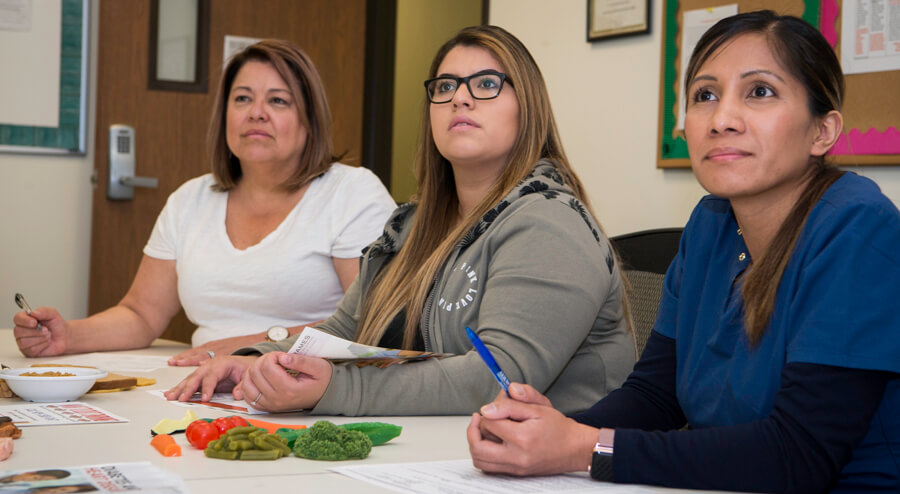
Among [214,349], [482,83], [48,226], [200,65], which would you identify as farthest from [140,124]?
[482,83]

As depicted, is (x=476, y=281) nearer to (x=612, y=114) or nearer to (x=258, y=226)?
(x=258, y=226)

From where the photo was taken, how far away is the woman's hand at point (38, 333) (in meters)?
2.11

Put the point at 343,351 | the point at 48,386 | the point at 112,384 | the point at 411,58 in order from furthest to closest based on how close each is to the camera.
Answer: the point at 411,58 → the point at 112,384 → the point at 48,386 → the point at 343,351

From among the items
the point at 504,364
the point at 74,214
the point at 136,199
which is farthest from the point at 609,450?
the point at 74,214

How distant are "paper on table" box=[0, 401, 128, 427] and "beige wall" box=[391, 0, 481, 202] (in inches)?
114

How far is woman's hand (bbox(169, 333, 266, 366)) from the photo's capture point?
2027 millimetres

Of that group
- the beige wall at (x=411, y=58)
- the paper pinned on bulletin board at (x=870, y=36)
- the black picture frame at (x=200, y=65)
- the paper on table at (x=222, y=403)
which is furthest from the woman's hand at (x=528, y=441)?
the beige wall at (x=411, y=58)

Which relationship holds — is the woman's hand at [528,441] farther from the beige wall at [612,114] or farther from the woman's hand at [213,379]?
the beige wall at [612,114]

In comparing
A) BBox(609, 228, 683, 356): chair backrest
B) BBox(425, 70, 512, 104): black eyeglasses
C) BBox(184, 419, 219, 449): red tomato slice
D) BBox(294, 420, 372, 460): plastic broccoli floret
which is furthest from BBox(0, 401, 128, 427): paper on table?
BBox(609, 228, 683, 356): chair backrest

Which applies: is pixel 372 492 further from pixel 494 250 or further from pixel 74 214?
pixel 74 214

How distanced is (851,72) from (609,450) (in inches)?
58.1

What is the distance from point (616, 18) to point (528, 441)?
6.49ft

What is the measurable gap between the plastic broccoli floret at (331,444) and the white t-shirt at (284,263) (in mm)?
1264

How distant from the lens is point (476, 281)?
162 cm
